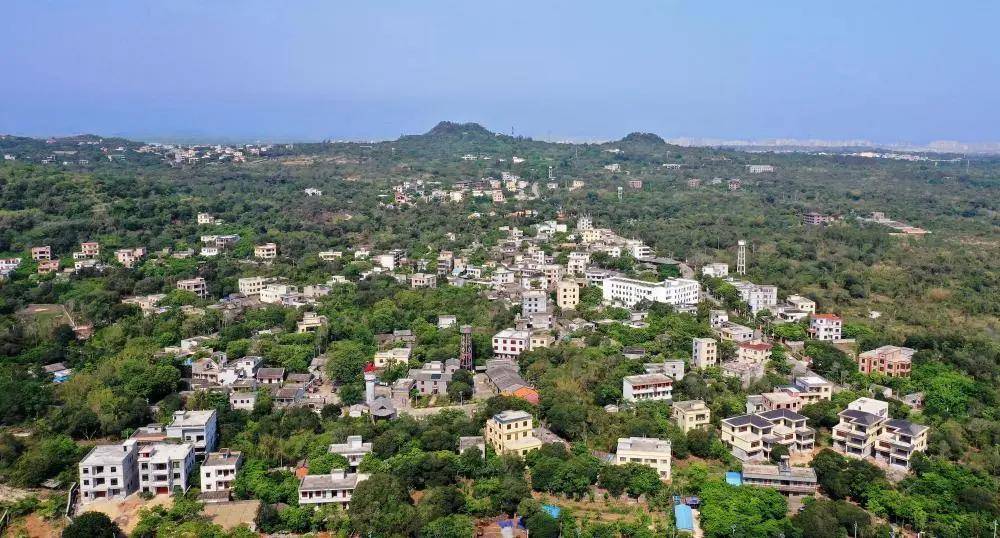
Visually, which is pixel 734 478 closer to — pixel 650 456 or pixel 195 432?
pixel 650 456

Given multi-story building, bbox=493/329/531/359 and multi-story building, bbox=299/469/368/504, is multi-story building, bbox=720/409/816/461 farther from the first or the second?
multi-story building, bbox=299/469/368/504

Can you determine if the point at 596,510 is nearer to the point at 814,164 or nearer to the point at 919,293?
the point at 919,293

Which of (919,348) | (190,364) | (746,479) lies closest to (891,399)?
(919,348)

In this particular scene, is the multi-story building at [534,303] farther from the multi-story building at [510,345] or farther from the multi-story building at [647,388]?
the multi-story building at [647,388]

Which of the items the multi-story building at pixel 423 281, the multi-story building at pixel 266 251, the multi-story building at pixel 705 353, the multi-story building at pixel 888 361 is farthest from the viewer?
the multi-story building at pixel 266 251

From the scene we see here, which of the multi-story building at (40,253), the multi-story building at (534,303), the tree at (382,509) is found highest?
the multi-story building at (40,253)

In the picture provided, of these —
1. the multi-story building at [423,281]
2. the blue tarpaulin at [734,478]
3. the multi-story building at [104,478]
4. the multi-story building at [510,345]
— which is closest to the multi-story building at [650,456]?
the blue tarpaulin at [734,478]

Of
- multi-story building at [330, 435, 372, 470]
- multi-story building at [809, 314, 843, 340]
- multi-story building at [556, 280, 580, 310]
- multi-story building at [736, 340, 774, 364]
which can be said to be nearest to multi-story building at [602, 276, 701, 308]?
multi-story building at [556, 280, 580, 310]
